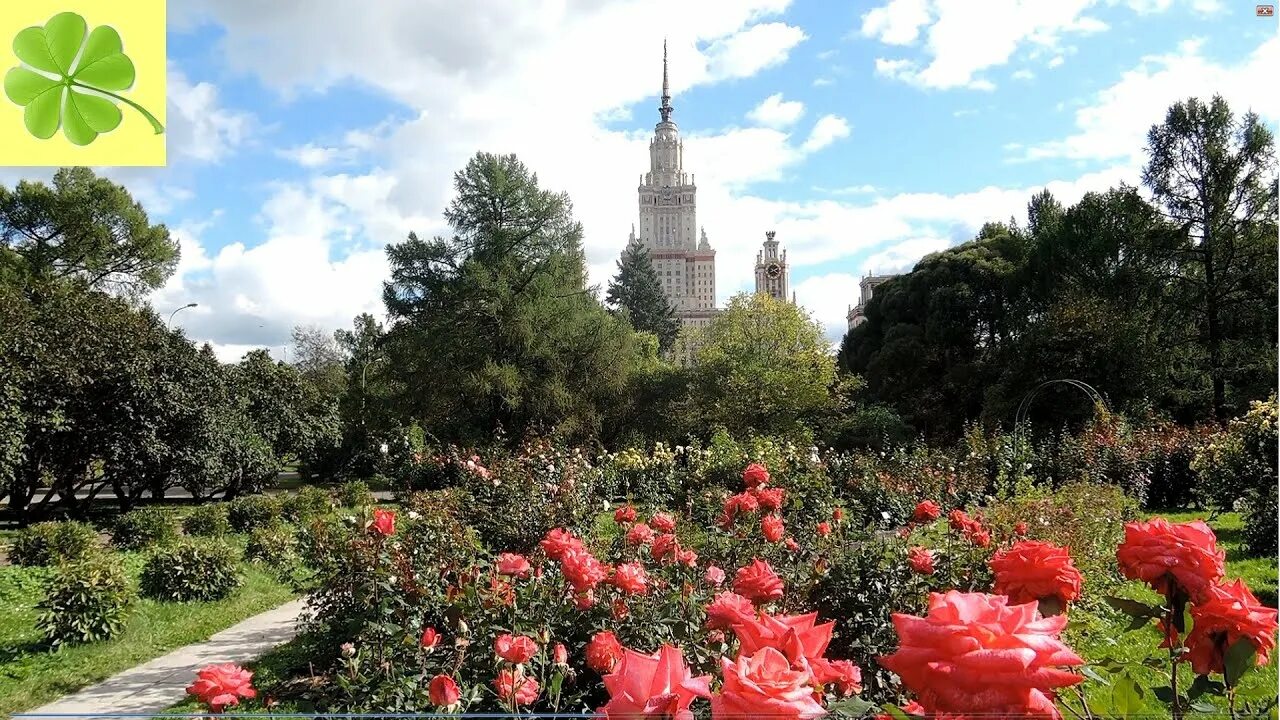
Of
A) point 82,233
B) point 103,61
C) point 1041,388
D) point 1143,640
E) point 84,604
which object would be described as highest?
point 82,233

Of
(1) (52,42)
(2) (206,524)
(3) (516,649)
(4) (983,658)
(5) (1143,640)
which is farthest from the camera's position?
(2) (206,524)

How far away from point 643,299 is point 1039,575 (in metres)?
36.2

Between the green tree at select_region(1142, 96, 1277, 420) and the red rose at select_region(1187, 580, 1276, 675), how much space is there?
44.2 feet

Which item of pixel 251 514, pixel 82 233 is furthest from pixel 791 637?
pixel 82 233

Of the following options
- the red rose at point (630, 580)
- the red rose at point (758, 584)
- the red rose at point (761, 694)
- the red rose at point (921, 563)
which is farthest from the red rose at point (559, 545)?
the red rose at point (761, 694)

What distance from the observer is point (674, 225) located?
80.9 m

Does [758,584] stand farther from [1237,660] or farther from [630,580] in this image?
[1237,660]

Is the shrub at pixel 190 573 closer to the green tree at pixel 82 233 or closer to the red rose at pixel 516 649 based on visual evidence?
the red rose at pixel 516 649

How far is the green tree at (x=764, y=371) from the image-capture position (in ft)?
60.1

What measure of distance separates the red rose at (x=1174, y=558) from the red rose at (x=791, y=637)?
1.61 feet

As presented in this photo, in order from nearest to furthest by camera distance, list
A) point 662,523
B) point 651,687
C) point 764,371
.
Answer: point 651,687
point 662,523
point 764,371

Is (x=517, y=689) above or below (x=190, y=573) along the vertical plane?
above

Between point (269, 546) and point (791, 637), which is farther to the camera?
point (269, 546)

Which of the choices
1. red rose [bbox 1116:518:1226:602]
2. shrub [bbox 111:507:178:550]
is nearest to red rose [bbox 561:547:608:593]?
red rose [bbox 1116:518:1226:602]
